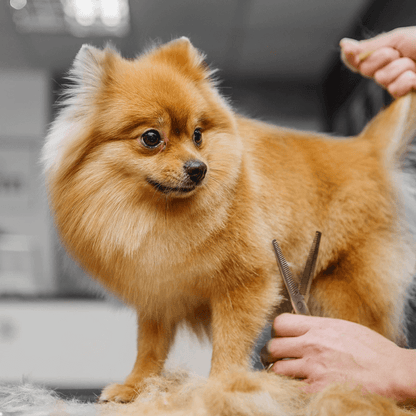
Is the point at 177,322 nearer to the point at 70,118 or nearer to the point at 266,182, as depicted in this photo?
the point at 266,182

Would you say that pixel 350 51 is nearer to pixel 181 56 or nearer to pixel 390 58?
pixel 390 58

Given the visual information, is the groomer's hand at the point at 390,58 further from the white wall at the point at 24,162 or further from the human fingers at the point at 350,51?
the white wall at the point at 24,162

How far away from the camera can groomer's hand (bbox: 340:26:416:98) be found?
829 millimetres

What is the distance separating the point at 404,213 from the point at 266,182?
0.96ft

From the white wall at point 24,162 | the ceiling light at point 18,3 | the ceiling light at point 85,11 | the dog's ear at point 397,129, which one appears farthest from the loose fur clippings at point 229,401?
the white wall at point 24,162

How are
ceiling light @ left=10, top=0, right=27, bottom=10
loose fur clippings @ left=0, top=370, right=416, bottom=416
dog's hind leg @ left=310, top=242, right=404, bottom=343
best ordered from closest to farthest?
1. loose fur clippings @ left=0, top=370, right=416, bottom=416
2. dog's hind leg @ left=310, top=242, right=404, bottom=343
3. ceiling light @ left=10, top=0, right=27, bottom=10

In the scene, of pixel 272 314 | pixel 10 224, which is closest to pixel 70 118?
pixel 272 314

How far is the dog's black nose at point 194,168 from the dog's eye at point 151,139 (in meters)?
0.07

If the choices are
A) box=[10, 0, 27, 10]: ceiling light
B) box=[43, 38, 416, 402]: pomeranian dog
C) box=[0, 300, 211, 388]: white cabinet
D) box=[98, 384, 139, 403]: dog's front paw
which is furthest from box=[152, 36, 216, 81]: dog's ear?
box=[0, 300, 211, 388]: white cabinet

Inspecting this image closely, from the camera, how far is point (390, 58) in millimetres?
858

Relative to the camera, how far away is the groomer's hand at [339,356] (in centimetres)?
62

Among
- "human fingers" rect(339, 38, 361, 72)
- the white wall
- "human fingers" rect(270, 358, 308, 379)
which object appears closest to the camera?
"human fingers" rect(270, 358, 308, 379)

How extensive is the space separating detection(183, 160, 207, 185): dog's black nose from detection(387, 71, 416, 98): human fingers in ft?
1.48

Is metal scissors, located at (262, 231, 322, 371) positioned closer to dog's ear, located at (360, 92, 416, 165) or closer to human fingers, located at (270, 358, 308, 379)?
human fingers, located at (270, 358, 308, 379)
